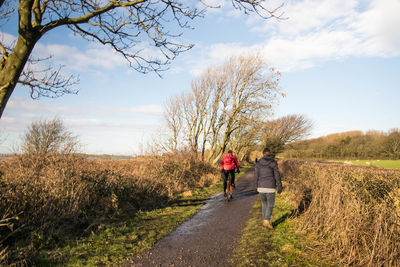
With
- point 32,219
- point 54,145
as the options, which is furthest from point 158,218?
point 54,145

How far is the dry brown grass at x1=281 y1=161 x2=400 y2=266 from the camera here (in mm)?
3771

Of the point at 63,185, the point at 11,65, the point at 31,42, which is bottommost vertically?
the point at 63,185

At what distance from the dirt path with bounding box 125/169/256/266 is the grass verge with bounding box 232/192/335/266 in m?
0.26

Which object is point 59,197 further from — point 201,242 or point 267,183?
point 267,183

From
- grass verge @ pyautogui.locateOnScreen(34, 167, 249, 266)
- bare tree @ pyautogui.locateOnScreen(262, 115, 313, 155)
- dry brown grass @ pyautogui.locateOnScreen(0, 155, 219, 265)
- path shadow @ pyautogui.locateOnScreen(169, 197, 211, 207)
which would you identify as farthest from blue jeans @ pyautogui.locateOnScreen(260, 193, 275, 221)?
bare tree @ pyautogui.locateOnScreen(262, 115, 313, 155)

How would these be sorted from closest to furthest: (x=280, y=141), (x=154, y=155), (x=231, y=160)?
(x=231, y=160) < (x=154, y=155) < (x=280, y=141)

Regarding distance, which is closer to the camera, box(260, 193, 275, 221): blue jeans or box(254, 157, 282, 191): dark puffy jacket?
box(260, 193, 275, 221): blue jeans

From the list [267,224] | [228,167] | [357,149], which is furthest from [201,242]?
[357,149]

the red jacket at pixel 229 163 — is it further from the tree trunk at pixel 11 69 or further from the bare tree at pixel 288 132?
the bare tree at pixel 288 132

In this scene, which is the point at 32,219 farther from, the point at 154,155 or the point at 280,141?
the point at 280,141

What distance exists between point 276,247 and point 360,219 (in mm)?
1656

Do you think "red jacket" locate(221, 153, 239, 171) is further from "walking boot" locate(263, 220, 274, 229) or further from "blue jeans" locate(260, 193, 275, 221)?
"walking boot" locate(263, 220, 274, 229)

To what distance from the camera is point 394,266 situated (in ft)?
11.7

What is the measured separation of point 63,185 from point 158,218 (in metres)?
2.84
